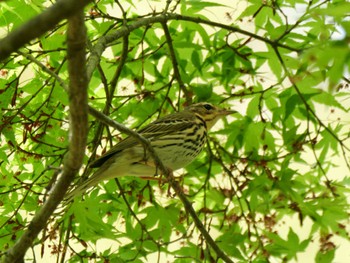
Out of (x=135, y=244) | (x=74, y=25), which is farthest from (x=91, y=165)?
(x=74, y=25)

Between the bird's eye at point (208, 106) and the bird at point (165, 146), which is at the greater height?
the bird's eye at point (208, 106)

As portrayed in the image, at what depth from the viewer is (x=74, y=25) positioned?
1370 millimetres

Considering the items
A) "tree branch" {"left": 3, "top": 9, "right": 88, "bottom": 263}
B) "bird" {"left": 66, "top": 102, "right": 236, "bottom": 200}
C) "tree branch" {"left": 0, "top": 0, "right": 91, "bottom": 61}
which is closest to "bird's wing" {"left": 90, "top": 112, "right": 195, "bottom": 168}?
"bird" {"left": 66, "top": 102, "right": 236, "bottom": 200}

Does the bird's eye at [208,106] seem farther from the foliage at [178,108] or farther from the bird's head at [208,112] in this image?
the foliage at [178,108]

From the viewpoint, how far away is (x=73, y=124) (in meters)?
1.57

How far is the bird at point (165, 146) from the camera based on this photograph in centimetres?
286

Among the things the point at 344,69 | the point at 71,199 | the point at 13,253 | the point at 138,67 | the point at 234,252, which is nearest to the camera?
the point at 344,69

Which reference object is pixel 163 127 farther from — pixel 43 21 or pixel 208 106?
pixel 43 21

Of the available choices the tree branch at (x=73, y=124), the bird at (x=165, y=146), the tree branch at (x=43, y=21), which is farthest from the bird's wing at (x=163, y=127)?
the tree branch at (x=43, y=21)

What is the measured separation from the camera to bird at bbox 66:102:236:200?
9.39ft

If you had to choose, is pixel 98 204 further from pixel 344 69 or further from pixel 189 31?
pixel 344 69

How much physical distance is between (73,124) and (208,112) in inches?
76.2

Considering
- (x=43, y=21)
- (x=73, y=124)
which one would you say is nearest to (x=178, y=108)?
(x=73, y=124)

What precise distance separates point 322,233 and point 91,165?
108 cm
